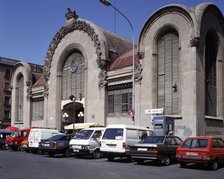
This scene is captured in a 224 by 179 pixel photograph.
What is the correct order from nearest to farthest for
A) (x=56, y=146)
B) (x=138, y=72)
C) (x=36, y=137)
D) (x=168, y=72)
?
(x=56, y=146) → (x=36, y=137) → (x=168, y=72) → (x=138, y=72)

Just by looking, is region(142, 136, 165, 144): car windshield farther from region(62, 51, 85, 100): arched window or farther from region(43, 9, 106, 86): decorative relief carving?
region(62, 51, 85, 100): arched window

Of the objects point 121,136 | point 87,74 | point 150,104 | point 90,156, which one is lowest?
point 90,156

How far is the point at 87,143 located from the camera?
21.6 m

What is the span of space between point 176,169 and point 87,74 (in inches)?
941

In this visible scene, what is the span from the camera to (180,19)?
3052cm

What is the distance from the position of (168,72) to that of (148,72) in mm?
1896

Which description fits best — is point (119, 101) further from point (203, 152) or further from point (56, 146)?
point (203, 152)

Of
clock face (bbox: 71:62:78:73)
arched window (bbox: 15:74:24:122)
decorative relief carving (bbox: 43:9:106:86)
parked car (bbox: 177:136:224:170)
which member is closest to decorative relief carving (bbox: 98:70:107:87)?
decorative relief carving (bbox: 43:9:106:86)

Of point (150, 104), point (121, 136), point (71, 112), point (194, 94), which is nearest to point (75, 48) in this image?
point (71, 112)

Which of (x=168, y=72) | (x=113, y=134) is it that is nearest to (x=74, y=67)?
(x=168, y=72)

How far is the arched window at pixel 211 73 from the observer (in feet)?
101

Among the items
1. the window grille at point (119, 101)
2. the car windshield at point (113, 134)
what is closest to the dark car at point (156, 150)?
the car windshield at point (113, 134)

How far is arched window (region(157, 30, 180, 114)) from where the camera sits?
3044 centimetres

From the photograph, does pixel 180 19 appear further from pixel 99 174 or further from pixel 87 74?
pixel 99 174
